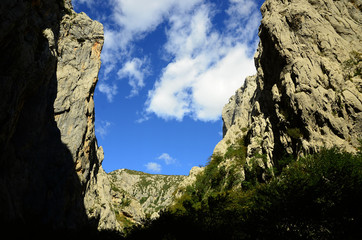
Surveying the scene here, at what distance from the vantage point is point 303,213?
20.7 metres

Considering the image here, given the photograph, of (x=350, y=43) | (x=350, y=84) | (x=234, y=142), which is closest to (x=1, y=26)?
(x=350, y=84)

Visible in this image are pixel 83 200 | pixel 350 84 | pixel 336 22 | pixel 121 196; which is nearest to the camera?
pixel 350 84

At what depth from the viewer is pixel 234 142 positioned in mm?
60406

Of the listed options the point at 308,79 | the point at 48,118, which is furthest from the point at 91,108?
the point at 308,79

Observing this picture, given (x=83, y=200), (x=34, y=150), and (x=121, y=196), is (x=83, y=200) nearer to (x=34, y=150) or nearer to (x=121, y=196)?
(x=34, y=150)

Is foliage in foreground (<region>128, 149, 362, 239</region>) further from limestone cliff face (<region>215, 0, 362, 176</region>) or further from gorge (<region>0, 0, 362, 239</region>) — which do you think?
limestone cliff face (<region>215, 0, 362, 176</region>)

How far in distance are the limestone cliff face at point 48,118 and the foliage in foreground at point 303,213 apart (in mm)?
13396

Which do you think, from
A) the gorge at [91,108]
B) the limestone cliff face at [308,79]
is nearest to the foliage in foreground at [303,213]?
the gorge at [91,108]

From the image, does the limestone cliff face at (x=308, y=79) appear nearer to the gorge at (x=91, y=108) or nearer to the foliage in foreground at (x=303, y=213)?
the gorge at (x=91, y=108)

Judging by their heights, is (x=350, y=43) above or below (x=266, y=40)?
below

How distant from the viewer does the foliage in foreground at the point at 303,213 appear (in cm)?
1911

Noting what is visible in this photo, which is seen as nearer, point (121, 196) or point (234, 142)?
point (234, 142)

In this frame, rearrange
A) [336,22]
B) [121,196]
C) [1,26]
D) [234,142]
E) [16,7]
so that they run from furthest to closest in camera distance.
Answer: [121,196] → [234,142] → [336,22] → [16,7] → [1,26]

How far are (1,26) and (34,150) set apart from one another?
19.7 meters
